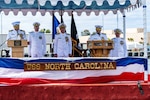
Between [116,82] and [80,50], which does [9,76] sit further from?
[80,50]

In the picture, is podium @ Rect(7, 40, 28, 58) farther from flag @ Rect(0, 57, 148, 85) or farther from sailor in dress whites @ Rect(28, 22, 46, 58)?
sailor in dress whites @ Rect(28, 22, 46, 58)

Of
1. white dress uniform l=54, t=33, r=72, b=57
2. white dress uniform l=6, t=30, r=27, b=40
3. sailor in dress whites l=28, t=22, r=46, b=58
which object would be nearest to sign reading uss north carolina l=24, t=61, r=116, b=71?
white dress uniform l=54, t=33, r=72, b=57

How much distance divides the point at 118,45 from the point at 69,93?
9.85 ft

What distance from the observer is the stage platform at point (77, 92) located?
7582 millimetres

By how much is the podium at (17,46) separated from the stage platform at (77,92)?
0.83 metres

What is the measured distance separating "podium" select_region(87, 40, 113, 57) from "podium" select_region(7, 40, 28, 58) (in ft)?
4.72

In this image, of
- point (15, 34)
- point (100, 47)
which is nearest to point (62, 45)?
point (15, 34)


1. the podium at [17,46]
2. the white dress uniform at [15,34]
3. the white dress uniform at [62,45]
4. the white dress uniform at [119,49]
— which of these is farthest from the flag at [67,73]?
the white dress uniform at [119,49]

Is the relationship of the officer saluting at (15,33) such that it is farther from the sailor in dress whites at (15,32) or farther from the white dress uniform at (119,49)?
the white dress uniform at (119,49)

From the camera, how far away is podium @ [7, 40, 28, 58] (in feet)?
26.4

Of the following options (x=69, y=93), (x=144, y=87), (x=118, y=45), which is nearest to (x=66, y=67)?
(x=69, y=93)

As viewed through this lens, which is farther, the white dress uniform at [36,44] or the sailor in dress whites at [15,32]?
the white dress uniform at [36,44]

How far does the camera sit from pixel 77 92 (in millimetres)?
7695

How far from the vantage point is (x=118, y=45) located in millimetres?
10242
